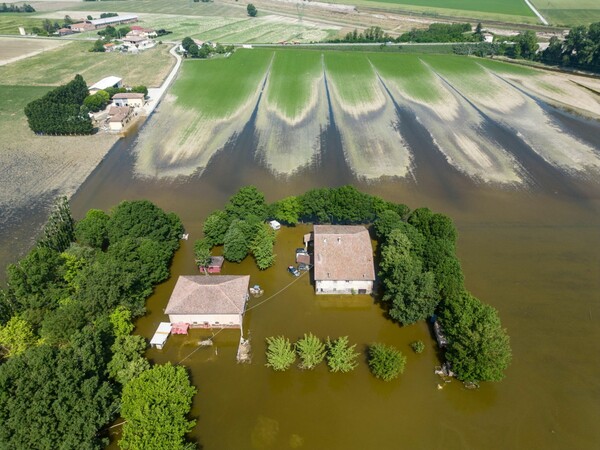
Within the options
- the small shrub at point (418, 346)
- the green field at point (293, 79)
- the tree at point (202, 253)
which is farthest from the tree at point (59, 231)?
the green field at point (293, 79)

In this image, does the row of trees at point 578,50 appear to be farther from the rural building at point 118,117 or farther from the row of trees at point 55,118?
the row of trees at point 55,118

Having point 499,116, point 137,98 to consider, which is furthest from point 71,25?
point 499,116

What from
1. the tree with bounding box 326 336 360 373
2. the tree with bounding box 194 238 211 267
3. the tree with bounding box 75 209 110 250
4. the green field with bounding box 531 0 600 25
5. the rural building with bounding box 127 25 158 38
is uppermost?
the green field with bounding box 531 0 600 25

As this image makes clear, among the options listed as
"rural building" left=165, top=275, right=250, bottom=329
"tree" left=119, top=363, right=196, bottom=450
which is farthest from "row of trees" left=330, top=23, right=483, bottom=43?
"tree" left=119, top=363, right=196, bottom=450

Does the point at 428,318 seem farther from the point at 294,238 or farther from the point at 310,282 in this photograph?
the point at 294,238

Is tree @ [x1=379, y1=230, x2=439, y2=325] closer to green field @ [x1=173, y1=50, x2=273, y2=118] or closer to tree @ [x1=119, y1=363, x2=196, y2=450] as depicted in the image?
tree @ [x1=119, y1=363, x2=196, y2=450]

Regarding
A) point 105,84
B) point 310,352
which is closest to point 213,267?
point 310,352
